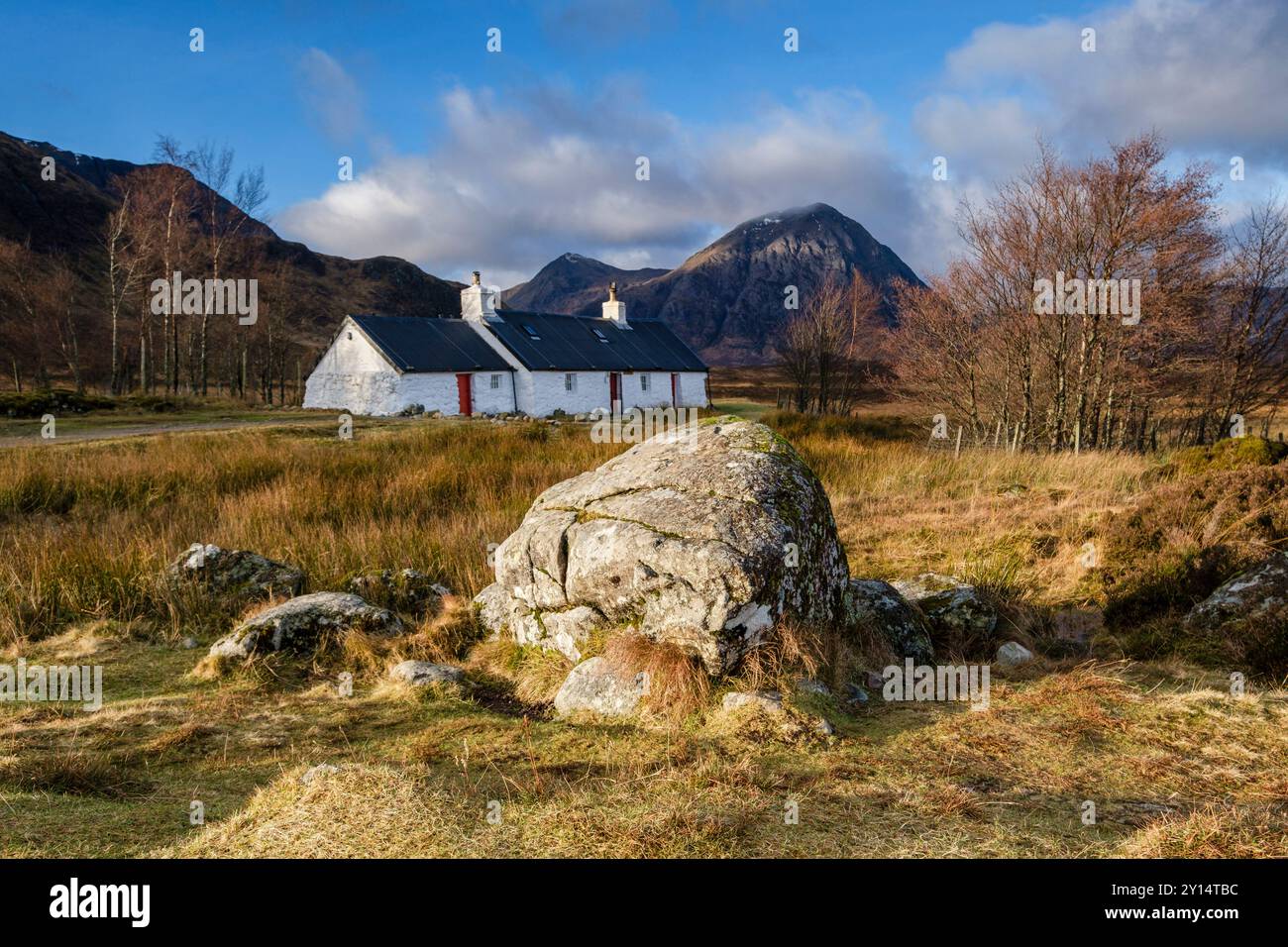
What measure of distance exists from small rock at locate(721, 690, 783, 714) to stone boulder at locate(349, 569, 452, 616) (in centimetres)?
416

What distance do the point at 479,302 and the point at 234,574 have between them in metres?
37.4

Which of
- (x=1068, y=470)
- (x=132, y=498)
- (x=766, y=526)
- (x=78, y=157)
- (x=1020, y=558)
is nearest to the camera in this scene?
(x=766, y=526)

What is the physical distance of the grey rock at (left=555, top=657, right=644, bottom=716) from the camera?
223 inches

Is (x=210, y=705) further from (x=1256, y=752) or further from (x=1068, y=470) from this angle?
(x=1068, y=470)

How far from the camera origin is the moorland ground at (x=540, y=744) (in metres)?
3.61

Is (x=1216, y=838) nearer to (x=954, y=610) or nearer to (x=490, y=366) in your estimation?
(x=954, y=610)

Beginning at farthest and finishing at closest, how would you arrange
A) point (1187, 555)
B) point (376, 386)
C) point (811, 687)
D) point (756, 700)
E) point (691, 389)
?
point (691, 389) < point (376, 386) < point (1187, 555) < point (811, 687) < point (756, 700)

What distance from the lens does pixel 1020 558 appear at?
9844 millimetres

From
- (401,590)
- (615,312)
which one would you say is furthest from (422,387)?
(401,590)

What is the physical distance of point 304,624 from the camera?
7250 mm

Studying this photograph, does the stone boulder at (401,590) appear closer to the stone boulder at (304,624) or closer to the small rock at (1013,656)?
the stone boulder at (304,624)
